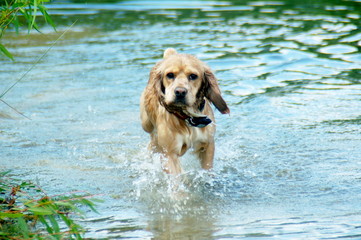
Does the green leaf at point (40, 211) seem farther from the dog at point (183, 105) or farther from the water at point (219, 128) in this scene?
the dog at point (183, 105)

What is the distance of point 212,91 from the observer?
19.1 ft

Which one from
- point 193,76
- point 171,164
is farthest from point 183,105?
point 171,164

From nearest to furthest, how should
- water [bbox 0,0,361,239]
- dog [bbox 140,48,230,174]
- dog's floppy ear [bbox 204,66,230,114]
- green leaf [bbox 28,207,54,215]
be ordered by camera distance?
green leaf [bbox 28,207,54,215], water [bbox 0,0,361,239], dog [bbox 140,48,230,174], dog's floppy ear [bbox 204,66,230,114]

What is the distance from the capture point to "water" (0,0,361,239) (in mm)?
5008

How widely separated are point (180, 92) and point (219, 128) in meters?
2.59

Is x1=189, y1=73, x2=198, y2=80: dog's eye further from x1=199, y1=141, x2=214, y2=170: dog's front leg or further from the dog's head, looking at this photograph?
x1=199, y1=141, x2=214, y2=170: dog's front leg

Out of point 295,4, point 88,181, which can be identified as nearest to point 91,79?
point 88,181

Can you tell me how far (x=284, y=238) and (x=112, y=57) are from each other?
7.77 m

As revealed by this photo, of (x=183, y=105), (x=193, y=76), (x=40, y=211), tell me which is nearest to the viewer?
(x=40, y=211)

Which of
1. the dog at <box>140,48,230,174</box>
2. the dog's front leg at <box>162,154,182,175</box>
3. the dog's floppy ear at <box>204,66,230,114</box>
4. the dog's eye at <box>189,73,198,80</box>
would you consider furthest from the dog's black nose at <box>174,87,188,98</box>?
the dog's front leg at <box>162,154,182,175</box>

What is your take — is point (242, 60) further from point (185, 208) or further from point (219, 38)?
point (185, 208)

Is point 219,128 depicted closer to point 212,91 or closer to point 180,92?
point 212,91

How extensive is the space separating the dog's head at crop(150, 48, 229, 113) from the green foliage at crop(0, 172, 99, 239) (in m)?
1.24

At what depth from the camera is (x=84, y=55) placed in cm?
1197
